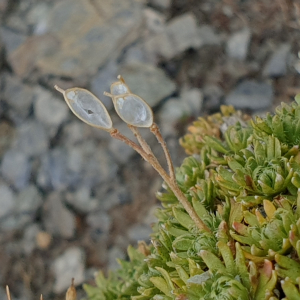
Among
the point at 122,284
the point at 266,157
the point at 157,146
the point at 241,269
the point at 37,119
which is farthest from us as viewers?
the point at 37,119

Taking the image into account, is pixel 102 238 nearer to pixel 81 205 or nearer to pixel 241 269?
pixel 81 205

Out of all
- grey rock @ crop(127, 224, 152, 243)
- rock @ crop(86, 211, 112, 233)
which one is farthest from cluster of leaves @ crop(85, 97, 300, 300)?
rock @ crop(86, 211, 112, 233)

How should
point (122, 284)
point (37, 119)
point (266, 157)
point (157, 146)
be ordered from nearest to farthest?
point (266, 157) < point (122, 284) < point (157, 146) < point (37, 119)

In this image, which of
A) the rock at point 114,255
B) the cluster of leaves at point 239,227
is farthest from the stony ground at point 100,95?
the cluster of leaves at point 239,227

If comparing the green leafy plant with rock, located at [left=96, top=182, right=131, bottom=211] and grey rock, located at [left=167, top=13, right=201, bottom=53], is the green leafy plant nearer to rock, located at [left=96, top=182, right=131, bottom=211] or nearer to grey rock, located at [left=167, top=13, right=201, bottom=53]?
rock, located at [left=96, top=182, right=131, bottom=211]

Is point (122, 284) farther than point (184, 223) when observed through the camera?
Yes

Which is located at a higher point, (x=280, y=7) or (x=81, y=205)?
(x=280, y=7)

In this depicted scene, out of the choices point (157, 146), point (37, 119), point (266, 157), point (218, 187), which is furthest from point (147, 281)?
point (37, 119)
